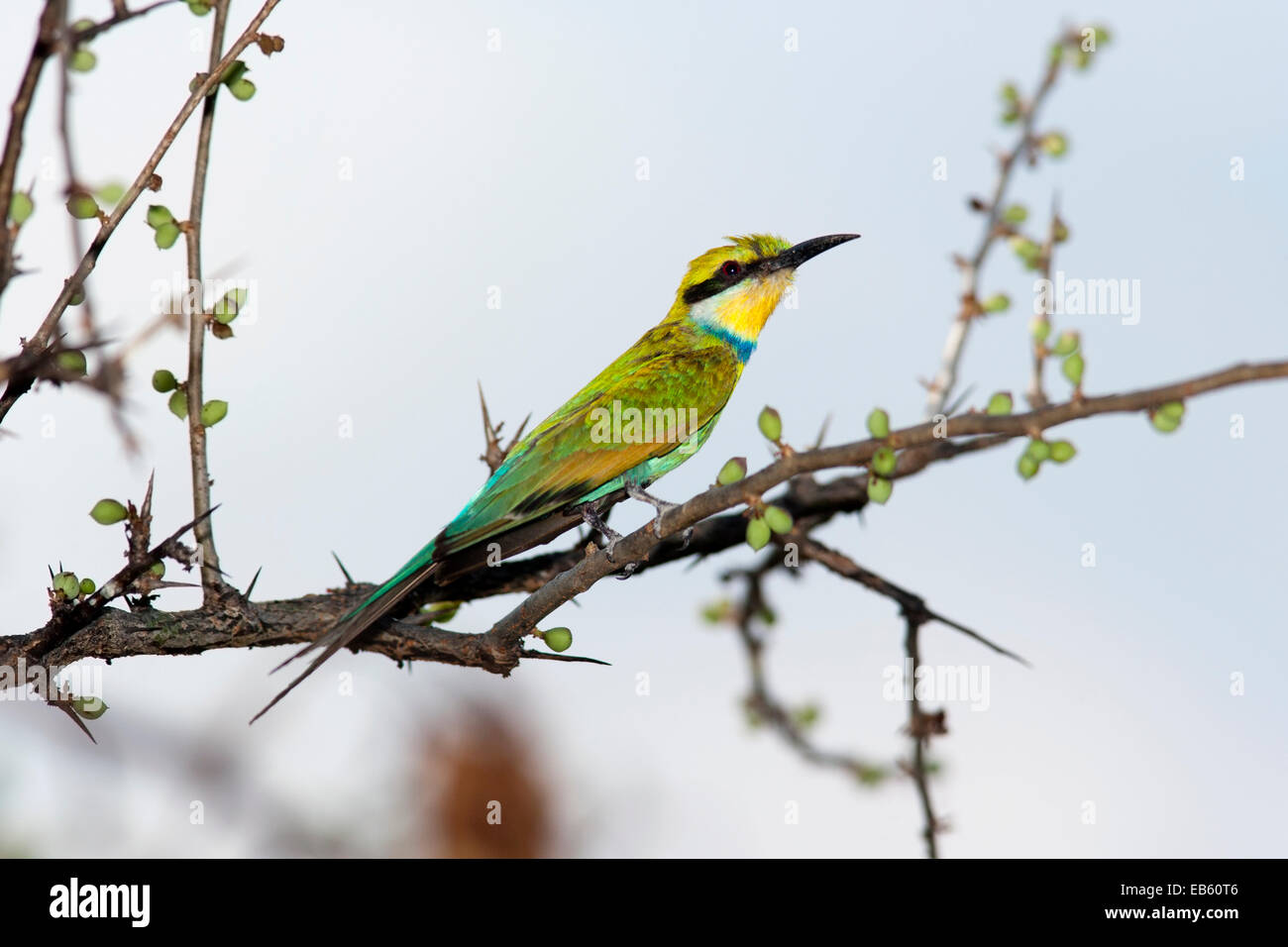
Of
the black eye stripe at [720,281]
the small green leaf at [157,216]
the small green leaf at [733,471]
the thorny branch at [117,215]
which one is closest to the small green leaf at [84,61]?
the thorny branch at [117,215]

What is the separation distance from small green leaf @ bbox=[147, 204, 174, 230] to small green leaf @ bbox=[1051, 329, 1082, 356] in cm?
285

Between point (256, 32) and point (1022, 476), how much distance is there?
273cm

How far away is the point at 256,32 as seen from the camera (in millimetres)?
3814

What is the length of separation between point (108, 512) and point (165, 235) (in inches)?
36.8

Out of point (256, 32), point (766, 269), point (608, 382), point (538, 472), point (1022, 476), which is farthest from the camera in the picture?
point (766, 269)

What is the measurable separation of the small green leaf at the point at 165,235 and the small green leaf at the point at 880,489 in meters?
2.45

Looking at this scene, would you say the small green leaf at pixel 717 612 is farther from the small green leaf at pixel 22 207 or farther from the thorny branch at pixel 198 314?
the small green leaf at pixel 22 207

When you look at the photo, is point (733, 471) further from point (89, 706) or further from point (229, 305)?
point (89, 706)

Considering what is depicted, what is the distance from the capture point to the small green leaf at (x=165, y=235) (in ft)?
13.0

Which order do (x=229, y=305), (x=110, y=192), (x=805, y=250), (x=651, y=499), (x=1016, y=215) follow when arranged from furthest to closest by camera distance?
(x=805, y=250) < (x=1016, y=215) < (x=651, y=499) < (x=229, y=305) < (x=110, y=192)

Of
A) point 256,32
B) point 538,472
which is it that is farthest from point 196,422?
point 538,472

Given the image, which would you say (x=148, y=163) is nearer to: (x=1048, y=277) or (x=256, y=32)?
(x=256, y=32)

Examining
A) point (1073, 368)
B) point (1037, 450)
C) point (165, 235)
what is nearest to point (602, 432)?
point (165, 235)

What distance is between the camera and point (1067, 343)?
2959mm
